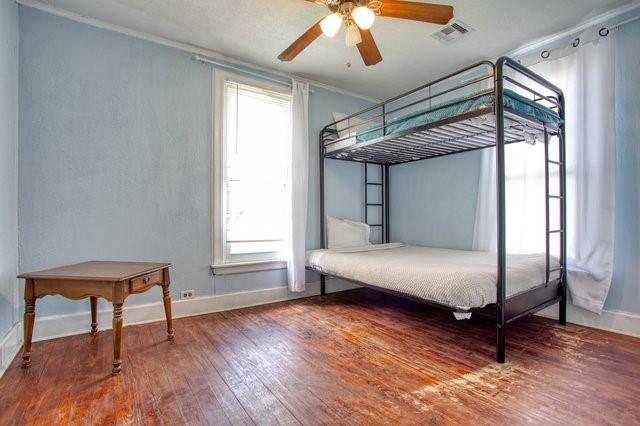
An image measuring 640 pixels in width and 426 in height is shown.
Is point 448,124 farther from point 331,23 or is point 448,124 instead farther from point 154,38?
point 154,38

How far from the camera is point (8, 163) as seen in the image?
2045 mm

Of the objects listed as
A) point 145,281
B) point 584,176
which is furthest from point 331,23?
point 584,176

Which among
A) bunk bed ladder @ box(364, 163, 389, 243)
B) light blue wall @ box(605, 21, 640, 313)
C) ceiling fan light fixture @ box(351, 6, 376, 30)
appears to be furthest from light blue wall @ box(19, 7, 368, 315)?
light blue wall @ box(605, 21, 640, 313)

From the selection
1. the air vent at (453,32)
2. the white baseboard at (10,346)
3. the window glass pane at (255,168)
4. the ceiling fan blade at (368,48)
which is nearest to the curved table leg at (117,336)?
the white baseboard at (10,346)

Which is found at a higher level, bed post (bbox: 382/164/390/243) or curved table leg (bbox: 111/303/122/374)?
bed post (bbox: 382/164/390/243)

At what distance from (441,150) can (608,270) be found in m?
1.78

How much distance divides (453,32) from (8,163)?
351cm

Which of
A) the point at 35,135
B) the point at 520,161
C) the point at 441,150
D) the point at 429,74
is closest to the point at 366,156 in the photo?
the point at 441,150

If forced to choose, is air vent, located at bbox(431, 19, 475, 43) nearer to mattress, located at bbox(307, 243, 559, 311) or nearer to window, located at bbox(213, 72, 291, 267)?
window, located at bbox(213, 72, 291, 267)

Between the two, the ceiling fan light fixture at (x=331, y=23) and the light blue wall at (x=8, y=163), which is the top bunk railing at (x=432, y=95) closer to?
the ceiling fan light fixture at (x=331, y=23)

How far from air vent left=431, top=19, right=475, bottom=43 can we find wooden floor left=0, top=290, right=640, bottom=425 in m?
2.52

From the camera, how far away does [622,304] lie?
2404 mm

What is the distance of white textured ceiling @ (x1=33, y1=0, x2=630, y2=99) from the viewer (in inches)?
91.9

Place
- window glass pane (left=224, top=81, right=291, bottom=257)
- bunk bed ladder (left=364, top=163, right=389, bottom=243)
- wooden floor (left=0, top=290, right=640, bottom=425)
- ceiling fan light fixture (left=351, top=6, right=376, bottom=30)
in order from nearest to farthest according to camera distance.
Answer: wooden floor (left=0, top=290, right=640, bottom=425) < ceiling fan light fixture (left=351, top=6, right=376, bottom=30) < window glass pane (left=224, top=81, right=291, bottom=257) < bunk bed ladder (left=364, top=163, right=389, bottom=243)
